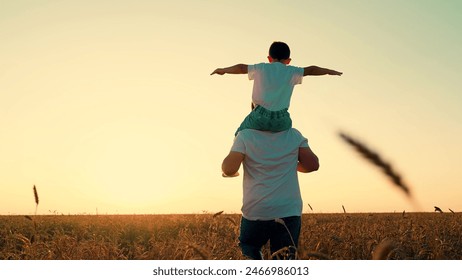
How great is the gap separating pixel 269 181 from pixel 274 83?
2.29 ft

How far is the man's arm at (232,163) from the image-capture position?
4.15 meters

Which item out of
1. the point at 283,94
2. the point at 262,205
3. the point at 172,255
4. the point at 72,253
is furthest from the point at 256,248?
the point at 72,253

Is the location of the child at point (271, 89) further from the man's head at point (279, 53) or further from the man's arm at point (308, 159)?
the man's arm at point (308, 159)

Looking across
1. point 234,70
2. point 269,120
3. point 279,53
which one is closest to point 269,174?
point 269,120

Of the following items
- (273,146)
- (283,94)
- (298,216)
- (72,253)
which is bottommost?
→ (72,253)

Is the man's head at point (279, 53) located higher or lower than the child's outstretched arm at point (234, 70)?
higher

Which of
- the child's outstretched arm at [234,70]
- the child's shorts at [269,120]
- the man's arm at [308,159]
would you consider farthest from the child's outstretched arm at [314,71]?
the man's arm at [308,159]

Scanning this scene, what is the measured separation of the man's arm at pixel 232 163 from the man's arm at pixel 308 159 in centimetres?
44

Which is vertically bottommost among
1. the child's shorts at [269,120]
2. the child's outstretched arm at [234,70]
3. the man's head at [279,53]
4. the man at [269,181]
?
the man at [269,181]

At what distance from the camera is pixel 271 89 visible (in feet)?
14.0

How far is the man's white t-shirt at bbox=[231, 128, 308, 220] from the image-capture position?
165 inches

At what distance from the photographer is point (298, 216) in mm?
4219
